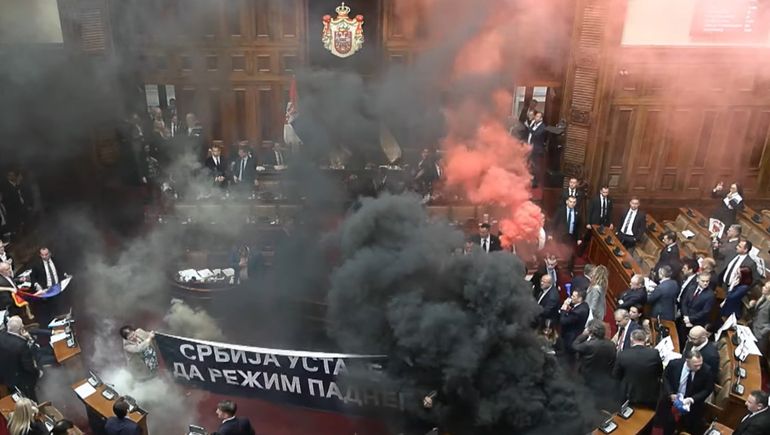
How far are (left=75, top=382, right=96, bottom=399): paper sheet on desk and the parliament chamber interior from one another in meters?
0.05

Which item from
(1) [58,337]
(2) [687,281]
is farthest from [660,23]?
(1) [58,337]

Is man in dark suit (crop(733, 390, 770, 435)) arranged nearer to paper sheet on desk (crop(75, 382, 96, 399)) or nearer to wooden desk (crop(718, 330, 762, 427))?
wooden desk (crop(718, 330, 762, 427))

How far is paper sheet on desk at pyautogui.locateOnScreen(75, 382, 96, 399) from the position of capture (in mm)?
7164

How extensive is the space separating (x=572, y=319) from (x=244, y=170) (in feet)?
21.9

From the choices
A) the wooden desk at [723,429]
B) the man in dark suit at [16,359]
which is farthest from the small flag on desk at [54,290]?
the wooden desk at [723,429]

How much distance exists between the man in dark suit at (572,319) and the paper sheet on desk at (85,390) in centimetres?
562

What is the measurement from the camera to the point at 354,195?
37.8 feet

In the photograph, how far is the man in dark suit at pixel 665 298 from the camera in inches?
341

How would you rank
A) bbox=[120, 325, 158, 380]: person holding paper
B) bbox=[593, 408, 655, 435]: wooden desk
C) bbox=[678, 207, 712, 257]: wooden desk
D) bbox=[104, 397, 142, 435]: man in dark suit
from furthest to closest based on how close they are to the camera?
bbox=[678, 207, 712, 257]: wooden desk, bbox=[120, 325, 158, 380]: person holding paper, bbox=[593, 408, 655, 435]: wooden desk, bbox=[104, 397, 142, 435]: man in dark suit

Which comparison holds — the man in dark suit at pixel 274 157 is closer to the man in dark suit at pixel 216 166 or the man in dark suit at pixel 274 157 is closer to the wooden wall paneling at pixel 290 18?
the man in dark suit at pixel 216 166

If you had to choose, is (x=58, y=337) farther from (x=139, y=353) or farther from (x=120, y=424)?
(x=120, y=424)

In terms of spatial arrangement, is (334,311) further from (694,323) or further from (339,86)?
(339,86)

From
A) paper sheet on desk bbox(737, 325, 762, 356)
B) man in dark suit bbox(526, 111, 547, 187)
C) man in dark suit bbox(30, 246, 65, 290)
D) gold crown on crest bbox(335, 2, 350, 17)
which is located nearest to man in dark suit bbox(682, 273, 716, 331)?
paper sheet on desk bbox(737, 325, 762, 356)

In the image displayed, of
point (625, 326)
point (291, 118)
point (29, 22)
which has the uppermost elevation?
point (29, 22)
